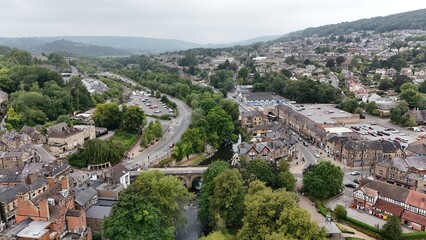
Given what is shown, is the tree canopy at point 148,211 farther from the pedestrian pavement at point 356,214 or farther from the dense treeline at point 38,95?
the dense treeline at point 38,95

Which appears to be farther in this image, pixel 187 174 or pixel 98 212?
pixel 187 174

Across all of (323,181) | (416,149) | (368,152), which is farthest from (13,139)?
(416,149)

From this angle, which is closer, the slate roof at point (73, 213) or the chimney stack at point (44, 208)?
the chimney stack at point (44, 208)

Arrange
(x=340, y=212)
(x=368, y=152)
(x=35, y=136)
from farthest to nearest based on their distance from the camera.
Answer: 1. (x=35, y=136)
2. (x=368, y=152)
3. (x=340, y=212)

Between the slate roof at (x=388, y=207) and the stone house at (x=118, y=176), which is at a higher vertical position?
the stone house at (x=118, y=176)

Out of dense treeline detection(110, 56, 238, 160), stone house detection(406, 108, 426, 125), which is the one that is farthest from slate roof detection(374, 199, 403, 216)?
stone house detection(406, 108, 426, 125)

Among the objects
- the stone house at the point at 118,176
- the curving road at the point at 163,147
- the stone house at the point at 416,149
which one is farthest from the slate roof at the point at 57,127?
the stone house at the point at 416,149

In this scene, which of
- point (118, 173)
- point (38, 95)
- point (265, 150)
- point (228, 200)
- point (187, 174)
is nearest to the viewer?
point (228, 200)

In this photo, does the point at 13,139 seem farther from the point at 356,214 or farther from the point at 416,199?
the point at 416,199

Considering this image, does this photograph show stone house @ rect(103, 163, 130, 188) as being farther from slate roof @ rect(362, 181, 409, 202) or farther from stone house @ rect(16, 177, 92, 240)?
slate roof @ rect(362, 181, 409, 202)
